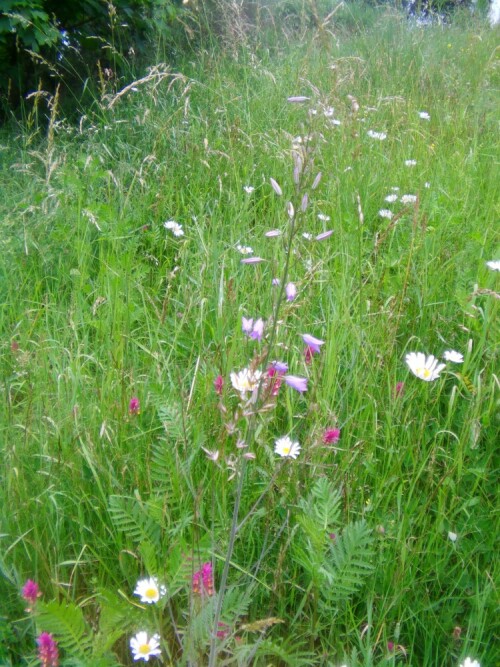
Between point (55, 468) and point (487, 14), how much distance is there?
24.9 ft

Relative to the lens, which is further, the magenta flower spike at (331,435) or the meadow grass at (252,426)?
the magenta flower spike at (331,435)

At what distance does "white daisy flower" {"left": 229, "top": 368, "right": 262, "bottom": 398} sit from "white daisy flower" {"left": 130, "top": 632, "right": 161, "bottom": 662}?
0.47 m

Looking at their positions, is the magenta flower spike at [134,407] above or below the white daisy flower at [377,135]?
below

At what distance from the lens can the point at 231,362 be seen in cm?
170

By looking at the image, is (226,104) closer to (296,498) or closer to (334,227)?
(334,227)

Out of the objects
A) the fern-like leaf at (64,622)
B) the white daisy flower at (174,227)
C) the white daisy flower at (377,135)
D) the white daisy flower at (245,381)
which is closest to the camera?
the white daisy flower at (245,381)

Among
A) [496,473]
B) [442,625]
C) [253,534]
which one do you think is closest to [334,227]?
[496,473]

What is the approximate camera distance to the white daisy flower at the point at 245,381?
3.05ft

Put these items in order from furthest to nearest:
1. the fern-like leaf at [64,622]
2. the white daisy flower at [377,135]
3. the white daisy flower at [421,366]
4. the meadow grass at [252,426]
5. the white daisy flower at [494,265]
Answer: the white daisy flower at [377,135] < the white daisy flower at [494,265] < the white daisy flower at [421,366] < the meadow grass at [252,426] < the fern-like leaf at [64,622]

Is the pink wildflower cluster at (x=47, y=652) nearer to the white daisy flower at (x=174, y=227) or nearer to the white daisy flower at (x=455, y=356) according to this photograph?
the white daisy flower at (x=455, y=356)

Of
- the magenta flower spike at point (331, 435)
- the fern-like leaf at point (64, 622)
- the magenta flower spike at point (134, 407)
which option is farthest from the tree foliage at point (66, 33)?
the fern-like leaf at point (64, 622)

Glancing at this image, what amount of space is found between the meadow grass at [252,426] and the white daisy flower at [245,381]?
0.03 metres

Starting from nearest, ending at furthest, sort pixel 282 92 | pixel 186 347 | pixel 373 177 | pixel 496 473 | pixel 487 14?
pixel 496 473
pixel 186 347
pixel 373 177
pixel 282 92
pixel 487 14

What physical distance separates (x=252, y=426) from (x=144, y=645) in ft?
1.64
